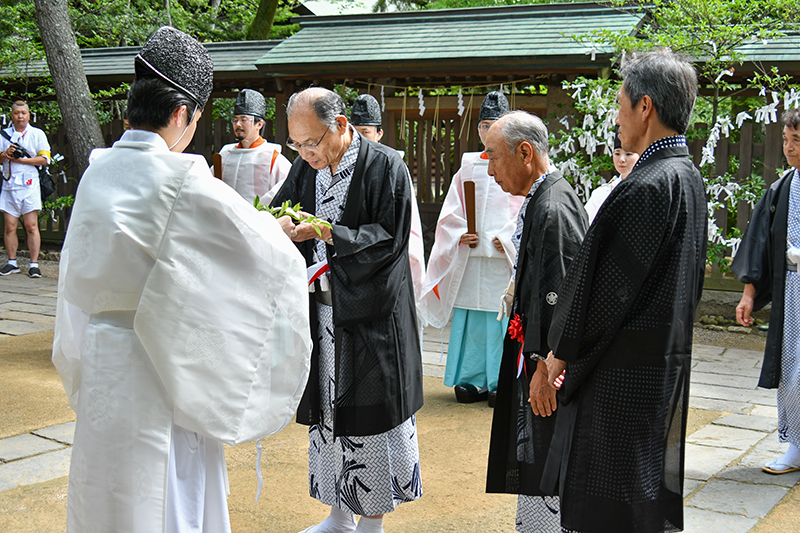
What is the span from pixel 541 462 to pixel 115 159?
5.93ft

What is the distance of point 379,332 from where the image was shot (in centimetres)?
305

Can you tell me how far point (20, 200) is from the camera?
9.93 metres

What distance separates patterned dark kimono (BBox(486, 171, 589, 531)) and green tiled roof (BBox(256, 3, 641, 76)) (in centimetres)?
562

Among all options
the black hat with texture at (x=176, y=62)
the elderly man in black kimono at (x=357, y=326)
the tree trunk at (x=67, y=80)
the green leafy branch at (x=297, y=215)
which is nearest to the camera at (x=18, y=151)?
the tree trunk at (x=67, y=80)

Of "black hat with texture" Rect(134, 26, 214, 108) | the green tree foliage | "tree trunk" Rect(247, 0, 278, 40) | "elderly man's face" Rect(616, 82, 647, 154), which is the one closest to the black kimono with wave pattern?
"black hat with texture" Rect(134, 26, 214, 108)

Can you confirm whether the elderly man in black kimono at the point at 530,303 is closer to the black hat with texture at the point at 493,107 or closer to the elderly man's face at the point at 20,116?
the black hat with texture at the point at 493,107

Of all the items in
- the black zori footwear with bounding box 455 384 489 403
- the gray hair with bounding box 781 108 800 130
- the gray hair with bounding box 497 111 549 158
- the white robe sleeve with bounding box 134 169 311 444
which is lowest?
the black zori footwear with bounding box 455 384 489 403

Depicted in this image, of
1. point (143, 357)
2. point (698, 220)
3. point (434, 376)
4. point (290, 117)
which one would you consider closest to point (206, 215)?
point (143, 357)

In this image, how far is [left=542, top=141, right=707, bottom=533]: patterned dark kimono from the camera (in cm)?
198

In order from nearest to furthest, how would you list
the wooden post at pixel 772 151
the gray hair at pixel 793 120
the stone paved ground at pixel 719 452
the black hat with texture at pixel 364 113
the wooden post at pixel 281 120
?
the stone paved ground at pixel 719 452, the gray hair at pixel 793 120, the black hat with texture at pixel 364 113, the wooden post at pixel 772 151, the wooden post at pixel 281 120

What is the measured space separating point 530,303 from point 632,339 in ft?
2.12

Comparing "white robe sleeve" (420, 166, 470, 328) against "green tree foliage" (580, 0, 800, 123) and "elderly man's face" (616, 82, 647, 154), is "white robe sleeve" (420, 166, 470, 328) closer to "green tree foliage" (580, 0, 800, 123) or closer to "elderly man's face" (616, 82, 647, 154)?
"green tree foliage" (580, 0, 800, 123)

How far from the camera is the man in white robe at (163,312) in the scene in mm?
1947

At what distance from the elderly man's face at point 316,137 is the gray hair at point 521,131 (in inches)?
28.0
